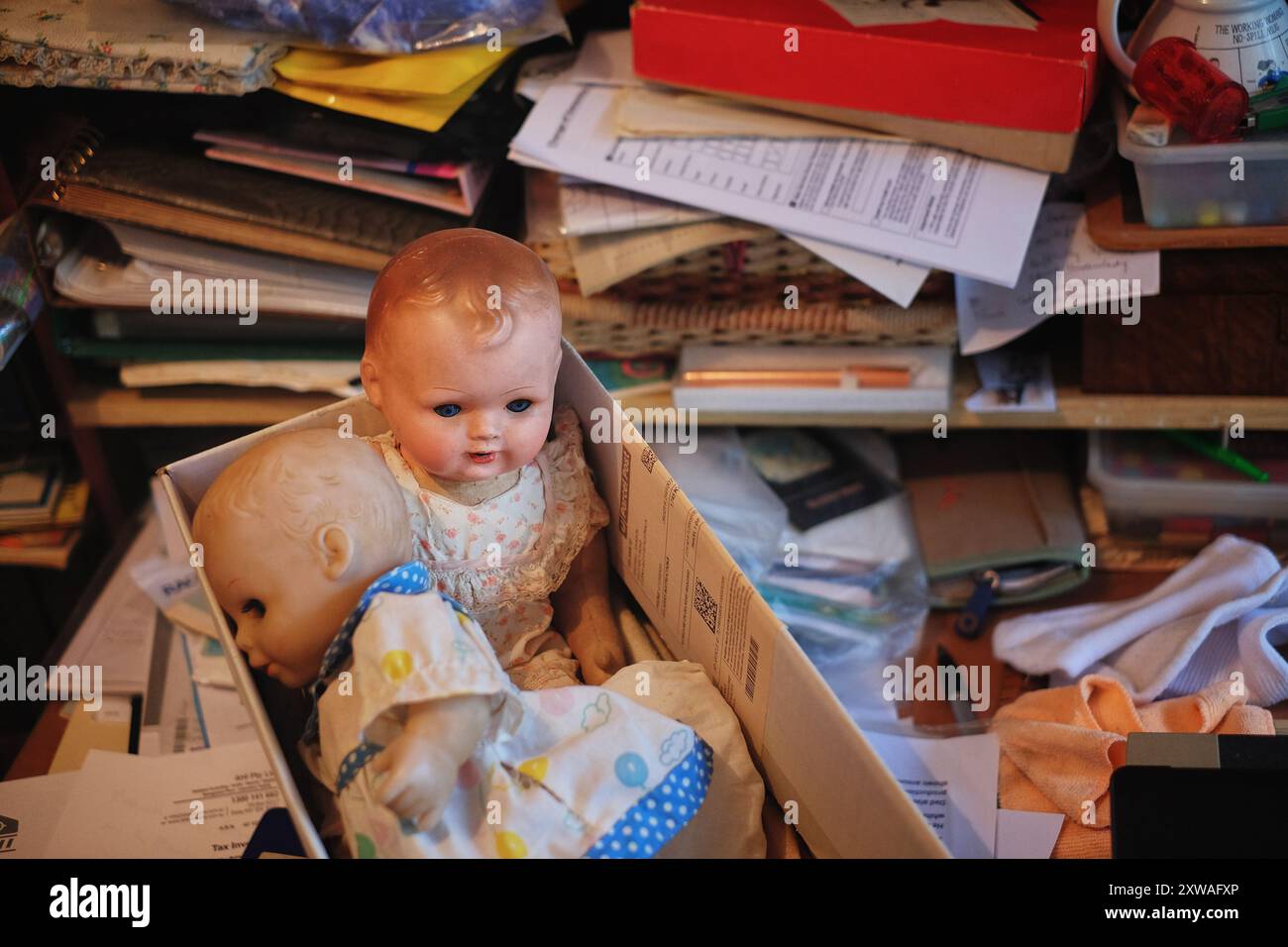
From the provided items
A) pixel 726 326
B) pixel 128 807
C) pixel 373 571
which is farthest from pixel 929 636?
pixel 128 807

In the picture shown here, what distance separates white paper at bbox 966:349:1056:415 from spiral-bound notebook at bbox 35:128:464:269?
1.87 feet

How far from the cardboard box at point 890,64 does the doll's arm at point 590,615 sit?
47 centimetres

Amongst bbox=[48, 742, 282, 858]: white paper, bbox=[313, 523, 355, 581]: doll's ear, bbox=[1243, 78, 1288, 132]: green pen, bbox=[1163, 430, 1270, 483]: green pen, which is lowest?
bbox=[48, 742, 282, 858]: white paper

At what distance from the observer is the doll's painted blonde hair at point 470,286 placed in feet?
2.68

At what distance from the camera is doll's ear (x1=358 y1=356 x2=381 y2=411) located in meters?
0.87

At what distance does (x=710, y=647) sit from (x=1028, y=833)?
0.31 meters

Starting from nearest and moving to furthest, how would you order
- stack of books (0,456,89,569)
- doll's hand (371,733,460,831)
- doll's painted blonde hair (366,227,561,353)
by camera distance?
doll's hand (371,733,460,831) → doll's painted blonde hair (366,227,561,353) → stack of books (0,456,89,569)

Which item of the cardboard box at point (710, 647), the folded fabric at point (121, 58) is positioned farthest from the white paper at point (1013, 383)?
the folded fabric at point (121, 58)

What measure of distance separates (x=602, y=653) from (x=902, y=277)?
1.43 feet

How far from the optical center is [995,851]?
0.96m

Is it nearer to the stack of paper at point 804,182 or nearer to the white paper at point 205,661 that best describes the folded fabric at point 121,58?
the stack of paper at point 804,182

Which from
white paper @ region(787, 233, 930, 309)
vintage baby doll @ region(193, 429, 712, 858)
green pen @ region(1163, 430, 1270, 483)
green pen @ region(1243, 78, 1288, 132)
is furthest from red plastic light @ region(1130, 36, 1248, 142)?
vintage baby doll @ region(193, 429, 712, 858)
